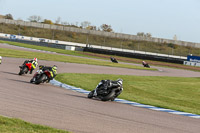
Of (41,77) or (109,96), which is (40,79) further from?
(109,96)

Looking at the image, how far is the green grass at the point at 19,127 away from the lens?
6234 millimetres

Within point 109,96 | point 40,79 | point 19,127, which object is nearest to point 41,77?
point 40,79

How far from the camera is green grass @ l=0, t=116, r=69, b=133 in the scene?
20.5 ft

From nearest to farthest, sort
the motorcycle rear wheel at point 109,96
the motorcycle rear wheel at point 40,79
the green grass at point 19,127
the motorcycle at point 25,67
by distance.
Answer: the green grass at point 19,127 < the motorcycle rear wheel at point 109,96 < the motorcycle rear wheel at point 40,79 < the motorcycle at point 25,67

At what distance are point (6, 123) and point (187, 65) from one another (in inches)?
2152

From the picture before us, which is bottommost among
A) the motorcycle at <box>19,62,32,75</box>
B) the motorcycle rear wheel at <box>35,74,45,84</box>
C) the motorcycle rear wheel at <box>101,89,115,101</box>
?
the motorcycle rear wheel at <box>101,89,115,101</box>

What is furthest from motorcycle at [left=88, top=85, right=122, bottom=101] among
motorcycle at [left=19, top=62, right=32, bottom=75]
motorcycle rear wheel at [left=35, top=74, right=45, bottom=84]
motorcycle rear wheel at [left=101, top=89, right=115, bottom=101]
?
motorcycle at [left=19, top=62, right=32, bottom=75]

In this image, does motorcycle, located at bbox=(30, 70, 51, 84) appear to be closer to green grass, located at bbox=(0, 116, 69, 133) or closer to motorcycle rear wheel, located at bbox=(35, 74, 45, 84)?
motorcycle rear wheel, located at bbox=(35, 74, 45, 84)

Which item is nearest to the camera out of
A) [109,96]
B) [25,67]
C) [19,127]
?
[19,127]

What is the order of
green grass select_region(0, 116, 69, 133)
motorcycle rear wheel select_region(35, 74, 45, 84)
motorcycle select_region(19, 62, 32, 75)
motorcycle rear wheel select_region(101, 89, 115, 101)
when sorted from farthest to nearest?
motorcycle select_region(19, 62, 32, 75) < motorcycle rear wheel select_region(35, 74, 45, 84) < motorcycle rear wheel select_region(101, 89, 115, 101) < green grass select_region(0, 116, 69, 133)

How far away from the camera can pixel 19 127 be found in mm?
6492

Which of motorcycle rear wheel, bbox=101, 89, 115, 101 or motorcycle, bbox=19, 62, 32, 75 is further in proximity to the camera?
motorcycle, bbox=19, 62, 32, 75

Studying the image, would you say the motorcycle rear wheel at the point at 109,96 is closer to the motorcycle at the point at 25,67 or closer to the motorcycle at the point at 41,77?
the motorcycle at the point at 41,77

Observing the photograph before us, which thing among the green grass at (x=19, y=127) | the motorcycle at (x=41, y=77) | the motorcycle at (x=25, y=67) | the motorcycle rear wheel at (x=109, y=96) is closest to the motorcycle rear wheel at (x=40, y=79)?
the motorcycle at (x=41, y=77)
